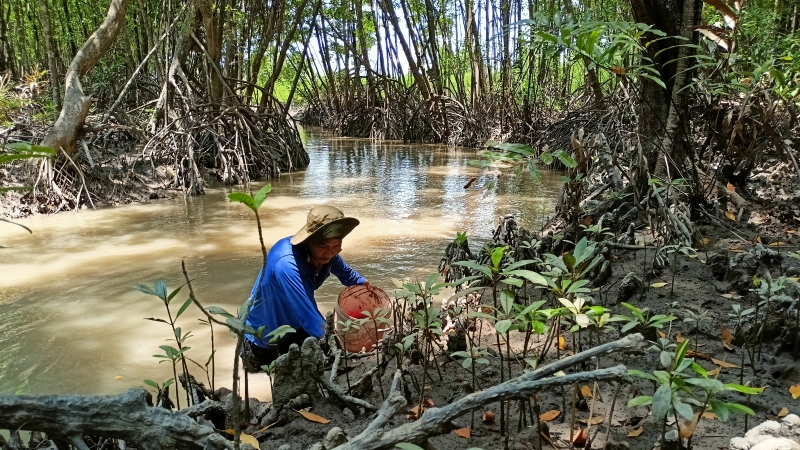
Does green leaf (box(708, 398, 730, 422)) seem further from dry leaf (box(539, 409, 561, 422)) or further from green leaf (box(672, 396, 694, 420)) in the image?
dry leaf (box(539, 409, 561, 422))

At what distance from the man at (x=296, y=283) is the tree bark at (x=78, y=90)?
4929 millimetres

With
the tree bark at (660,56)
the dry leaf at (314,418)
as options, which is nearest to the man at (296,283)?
the dry leaf at (314,418)

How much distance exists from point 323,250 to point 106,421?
162cm

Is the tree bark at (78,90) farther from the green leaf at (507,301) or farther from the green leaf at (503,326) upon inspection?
the green leaf at (503,326)

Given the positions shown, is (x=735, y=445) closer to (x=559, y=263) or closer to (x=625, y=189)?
(x=559, y=263)

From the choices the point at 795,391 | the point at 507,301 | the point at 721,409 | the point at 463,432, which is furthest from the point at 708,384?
the point at 795,391

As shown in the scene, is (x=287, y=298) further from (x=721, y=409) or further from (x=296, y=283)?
(x=721, y=409)

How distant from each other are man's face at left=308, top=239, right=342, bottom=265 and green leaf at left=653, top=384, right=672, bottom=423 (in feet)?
5.90

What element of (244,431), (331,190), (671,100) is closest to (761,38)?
(671,100)

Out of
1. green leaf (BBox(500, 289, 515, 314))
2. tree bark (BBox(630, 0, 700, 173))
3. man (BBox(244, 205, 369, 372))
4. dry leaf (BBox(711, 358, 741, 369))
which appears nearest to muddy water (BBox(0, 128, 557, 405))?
man (BBox(244, 205, 369, 372))

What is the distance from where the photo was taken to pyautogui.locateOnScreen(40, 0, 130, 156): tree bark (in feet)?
20.7

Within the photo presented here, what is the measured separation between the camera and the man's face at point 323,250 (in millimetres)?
2635

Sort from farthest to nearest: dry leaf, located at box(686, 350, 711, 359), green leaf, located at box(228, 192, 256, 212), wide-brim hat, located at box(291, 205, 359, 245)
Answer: wide-brim hat, located at box(291, 205, 359, 245) → dry leaf, located at box(686, 350, 711, 359) → green leaf, located at box(228, 192, 256, 212)

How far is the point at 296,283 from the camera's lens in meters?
2.55
